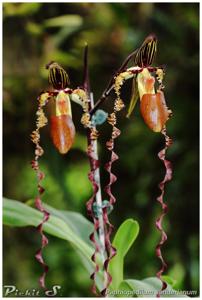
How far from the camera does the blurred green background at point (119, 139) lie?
171 cm

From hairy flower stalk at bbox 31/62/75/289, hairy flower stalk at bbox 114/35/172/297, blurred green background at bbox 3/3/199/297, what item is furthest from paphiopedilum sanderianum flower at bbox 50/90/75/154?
blurred green background at bbox 3/3/199/297

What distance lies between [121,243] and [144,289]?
110 millimetres

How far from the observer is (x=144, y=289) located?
1052 millimetres

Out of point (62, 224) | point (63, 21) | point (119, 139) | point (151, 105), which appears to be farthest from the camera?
point (119, 139)

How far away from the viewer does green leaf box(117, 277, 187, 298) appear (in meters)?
1.05

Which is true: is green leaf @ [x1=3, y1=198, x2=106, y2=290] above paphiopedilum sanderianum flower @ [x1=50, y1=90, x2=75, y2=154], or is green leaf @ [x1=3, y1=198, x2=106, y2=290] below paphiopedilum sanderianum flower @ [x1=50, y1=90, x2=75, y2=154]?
below

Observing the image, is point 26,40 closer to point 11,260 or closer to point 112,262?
point 11,260

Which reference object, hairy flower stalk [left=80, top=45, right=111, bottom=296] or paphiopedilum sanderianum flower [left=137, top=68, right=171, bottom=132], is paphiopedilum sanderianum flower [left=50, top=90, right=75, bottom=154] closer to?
hairy flower stalk [left=80, top=45, right=111, bottom=296]

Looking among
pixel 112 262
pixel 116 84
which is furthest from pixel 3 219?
pixel 116 84

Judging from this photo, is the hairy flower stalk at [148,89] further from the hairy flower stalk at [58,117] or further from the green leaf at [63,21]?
the green leaf at [63,21]

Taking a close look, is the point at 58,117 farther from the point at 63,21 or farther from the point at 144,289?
the point at 63,21

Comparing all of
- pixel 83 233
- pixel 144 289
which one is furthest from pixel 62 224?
pixel 144 289

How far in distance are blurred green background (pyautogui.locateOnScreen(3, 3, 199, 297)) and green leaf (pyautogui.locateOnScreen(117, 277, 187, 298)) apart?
0.60 metres

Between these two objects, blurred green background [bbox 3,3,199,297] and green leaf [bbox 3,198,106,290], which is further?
blurred green background [bbox 3,3,199,297]
